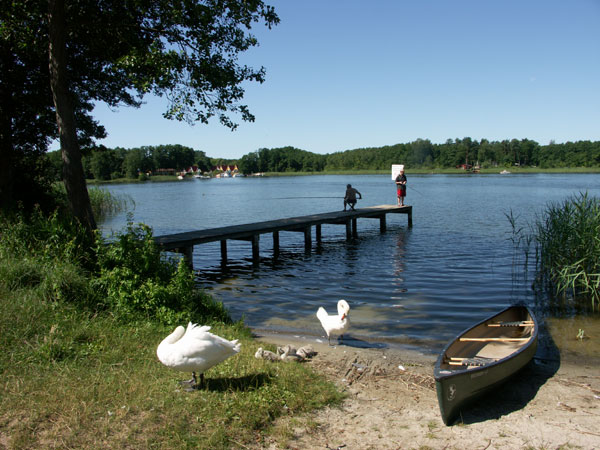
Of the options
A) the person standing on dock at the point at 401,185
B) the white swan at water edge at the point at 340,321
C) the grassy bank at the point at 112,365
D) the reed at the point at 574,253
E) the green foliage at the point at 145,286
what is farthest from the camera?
the person standing on dock at the point at 401,185

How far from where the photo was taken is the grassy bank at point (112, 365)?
4316mm

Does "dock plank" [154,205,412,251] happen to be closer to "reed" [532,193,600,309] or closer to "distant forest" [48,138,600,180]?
"reed" [532,193,600,309]

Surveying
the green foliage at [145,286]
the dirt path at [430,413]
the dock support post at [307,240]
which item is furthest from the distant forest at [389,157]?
the dirt path at [430,413]

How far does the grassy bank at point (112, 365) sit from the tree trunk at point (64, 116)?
84 cm

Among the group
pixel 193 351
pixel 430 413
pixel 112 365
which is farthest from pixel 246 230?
pixel 430 413

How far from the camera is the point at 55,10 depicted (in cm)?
871

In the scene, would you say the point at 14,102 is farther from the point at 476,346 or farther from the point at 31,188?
the point at 476,346

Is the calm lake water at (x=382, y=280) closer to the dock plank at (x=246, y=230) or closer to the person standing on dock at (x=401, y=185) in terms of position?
the dock plank at (x=246, y=230)

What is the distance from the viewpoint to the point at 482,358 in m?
6.83

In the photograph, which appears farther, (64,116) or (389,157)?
(389,157)

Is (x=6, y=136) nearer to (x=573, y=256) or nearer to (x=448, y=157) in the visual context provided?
(x=573, y=256)

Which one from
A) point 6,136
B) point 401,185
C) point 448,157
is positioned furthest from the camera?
point 448,157

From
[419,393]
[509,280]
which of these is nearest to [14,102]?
[419,393]

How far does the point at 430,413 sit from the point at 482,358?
6.32 ft
